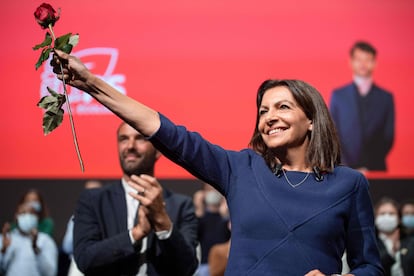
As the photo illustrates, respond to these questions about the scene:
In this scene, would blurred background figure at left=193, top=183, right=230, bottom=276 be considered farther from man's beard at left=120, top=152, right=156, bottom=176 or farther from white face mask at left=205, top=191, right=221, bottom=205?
man's beard at left=120, top=152, right=156, bottom=176

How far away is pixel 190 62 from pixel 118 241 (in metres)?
2.54

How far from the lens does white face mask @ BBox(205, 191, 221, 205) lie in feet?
17.0

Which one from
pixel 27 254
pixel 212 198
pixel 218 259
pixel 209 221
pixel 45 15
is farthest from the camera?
pixel 212 198

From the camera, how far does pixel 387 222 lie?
186 inches

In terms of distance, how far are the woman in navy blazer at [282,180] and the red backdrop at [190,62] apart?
2.69 metres

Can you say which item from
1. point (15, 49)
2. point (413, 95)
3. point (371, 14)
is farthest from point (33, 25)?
point (413, 95)

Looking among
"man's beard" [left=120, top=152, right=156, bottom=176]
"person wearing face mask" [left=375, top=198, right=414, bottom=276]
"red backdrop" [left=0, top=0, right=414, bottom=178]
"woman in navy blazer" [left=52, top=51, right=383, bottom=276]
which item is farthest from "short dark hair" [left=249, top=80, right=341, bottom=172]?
"red backdrop" [left=0, top=0, right=414, bottom=178]

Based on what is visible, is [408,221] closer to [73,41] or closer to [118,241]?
[118,241]

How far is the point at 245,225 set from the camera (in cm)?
185

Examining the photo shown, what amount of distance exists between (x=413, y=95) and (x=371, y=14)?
0.61 meters

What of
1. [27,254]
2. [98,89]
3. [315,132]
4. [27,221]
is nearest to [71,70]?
[98,89]

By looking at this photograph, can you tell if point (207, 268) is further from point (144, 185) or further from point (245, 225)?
point (245, 225)

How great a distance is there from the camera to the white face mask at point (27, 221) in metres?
4.50

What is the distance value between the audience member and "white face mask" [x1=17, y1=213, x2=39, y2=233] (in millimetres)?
1944
